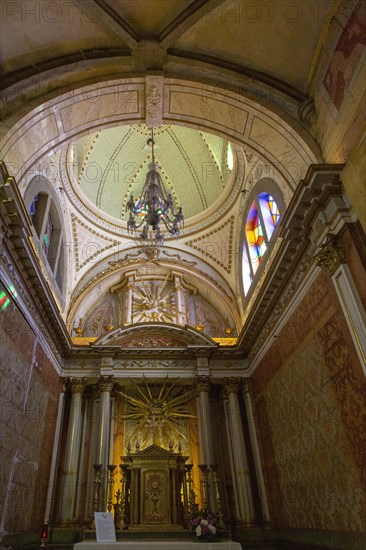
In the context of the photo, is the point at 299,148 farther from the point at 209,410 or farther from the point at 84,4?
the point at 209,410

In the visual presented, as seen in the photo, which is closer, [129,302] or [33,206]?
[33,206]

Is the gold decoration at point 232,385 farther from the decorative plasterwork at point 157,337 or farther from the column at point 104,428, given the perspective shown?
the column at point 104,428

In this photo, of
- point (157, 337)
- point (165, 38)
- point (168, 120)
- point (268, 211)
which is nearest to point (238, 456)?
point (157, 337)

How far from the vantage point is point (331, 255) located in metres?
6.07

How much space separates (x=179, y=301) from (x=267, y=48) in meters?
8.66

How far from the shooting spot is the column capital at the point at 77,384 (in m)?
11.5

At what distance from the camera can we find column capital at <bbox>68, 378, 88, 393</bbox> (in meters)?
11.5

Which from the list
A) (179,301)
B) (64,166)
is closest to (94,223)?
(64,166)

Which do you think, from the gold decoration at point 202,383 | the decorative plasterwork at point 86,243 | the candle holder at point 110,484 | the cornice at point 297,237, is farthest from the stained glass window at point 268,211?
the candle holder at point 110,484

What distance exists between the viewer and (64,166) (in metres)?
11.8

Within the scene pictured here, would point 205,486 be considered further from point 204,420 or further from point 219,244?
point 219,244

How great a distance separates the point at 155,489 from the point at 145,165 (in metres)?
11.1

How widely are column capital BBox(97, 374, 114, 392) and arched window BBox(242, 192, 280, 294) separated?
5061mm

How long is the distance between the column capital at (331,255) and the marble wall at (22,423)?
5578 millimetres
